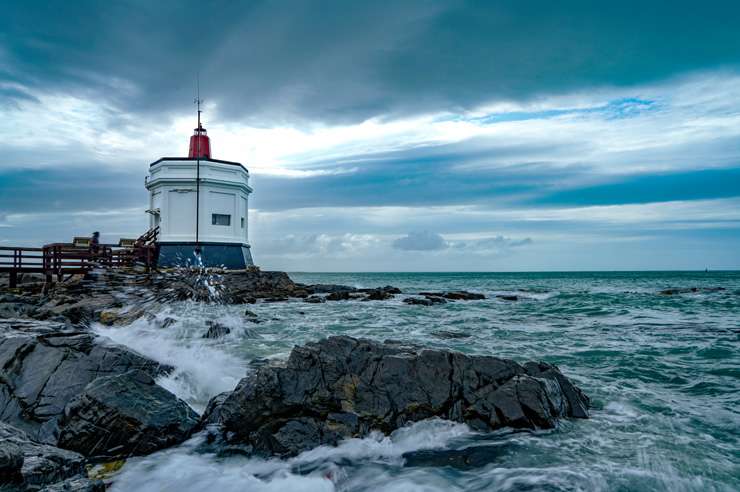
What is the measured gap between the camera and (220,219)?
86.6 feet

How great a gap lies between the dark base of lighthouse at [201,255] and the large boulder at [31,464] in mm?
22018

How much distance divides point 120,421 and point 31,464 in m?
1.55

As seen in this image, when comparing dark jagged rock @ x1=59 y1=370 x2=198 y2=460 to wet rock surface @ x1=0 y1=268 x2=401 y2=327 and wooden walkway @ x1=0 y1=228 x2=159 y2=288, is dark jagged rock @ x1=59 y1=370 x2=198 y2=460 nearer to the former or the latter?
wet rock surface @ x1=0 y1=268 x2=401 y2=327

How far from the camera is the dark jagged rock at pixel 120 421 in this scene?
16.8 feet

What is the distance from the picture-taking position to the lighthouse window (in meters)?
26.2

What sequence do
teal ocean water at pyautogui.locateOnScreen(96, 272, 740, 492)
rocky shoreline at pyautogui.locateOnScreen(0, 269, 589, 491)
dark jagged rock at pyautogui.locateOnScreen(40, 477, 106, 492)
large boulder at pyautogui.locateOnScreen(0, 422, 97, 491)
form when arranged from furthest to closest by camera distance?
rocky shoreline at pyautogui.locateOnScreen(0, 269, 589, 491), teal ocean water at pyautogui.locateOnScreen(96, 272, 740, 492), dark jagged rock at pyautogui.locateOnScreen(40, 477, 106, 492), large boulder at pyautogui.locateOnScreen(0, 422, 97, 491)

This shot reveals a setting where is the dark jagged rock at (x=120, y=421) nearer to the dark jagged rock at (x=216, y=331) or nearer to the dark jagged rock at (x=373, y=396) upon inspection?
the dark jagged rock at (x=373, y=396)

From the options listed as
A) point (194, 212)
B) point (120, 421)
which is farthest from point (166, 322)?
point (194, 212)

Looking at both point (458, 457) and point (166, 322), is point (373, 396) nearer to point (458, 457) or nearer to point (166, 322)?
point (458, 457)

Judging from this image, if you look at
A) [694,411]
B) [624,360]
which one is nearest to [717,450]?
[694,411]

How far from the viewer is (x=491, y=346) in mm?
11703

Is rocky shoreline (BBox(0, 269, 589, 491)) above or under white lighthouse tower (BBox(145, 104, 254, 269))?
under

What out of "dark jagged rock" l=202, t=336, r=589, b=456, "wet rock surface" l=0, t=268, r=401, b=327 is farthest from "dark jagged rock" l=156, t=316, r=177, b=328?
"dark jagged rock" l=202, t=336, r=589, b=456

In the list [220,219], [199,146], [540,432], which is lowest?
[540,432]
